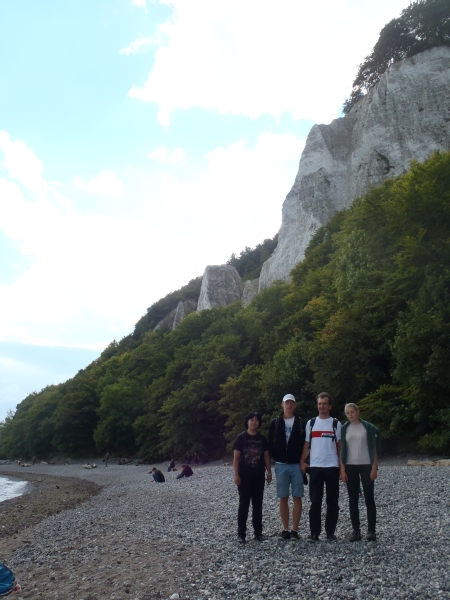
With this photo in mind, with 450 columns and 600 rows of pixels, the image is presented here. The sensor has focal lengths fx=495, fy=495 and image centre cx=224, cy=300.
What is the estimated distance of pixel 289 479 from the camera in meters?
6.71

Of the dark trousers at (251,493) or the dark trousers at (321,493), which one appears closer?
the dark trousers at (321,493)

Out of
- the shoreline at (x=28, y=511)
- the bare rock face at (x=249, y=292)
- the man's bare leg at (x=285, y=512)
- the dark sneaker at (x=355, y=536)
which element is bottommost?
the shoreline at (x=28, y=511)

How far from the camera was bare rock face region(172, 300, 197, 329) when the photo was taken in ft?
293

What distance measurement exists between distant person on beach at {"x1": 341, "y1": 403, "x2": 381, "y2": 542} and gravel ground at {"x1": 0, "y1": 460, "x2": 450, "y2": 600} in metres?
0.29

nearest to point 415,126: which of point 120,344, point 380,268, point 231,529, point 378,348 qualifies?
point 380,268

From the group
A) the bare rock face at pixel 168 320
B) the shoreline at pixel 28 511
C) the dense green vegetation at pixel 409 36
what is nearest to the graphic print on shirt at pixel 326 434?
the shoreline at pixel 28 511

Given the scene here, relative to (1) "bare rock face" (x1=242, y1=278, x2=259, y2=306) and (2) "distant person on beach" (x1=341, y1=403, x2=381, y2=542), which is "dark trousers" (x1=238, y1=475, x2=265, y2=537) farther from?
(1) "bare rock face" (x1=242, y1=278, x2=259, y2=306)

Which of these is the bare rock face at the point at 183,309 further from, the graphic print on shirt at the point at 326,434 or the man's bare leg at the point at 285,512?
the graphic print on shirt at the point at 326,434

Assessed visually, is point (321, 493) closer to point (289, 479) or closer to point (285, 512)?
point (289, 479)

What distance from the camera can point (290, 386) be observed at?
1101 inches

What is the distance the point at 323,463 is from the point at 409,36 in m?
54.8

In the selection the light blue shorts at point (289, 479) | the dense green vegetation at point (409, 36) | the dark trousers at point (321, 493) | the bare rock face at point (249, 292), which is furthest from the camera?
the bare rock face at point (249, 292)

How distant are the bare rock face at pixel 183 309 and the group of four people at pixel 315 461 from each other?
265 ft

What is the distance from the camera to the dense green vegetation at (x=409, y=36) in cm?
4631
